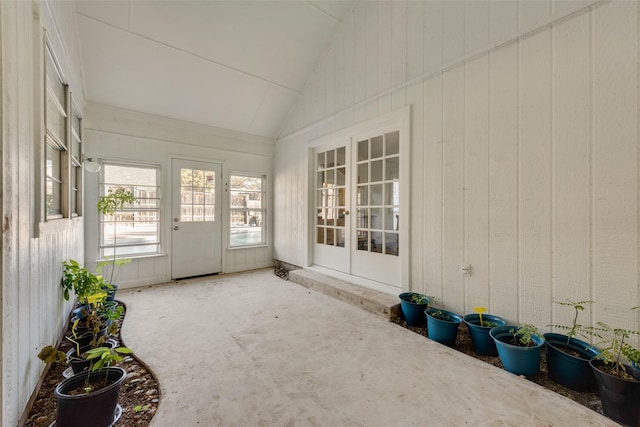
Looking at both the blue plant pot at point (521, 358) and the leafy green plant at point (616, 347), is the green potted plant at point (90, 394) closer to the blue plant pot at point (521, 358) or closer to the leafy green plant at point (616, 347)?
the blue plant pot at point (521, 358)

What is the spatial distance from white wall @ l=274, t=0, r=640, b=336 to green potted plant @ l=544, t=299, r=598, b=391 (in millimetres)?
106

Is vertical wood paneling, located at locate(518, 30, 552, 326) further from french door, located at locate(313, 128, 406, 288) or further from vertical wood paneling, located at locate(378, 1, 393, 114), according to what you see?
vertical wood paneling, located at locate(378, 1, 393, 114)

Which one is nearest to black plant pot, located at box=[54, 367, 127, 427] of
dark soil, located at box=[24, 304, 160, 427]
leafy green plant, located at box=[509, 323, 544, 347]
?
dark soil, located at box=[24, 304, 160, 427]

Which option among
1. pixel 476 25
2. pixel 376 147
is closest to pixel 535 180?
pixel 476 25

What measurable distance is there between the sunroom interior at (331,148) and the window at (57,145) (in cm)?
2

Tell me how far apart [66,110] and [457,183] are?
379cm

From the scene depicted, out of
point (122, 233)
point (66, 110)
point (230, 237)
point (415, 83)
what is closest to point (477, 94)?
point (415, 83)

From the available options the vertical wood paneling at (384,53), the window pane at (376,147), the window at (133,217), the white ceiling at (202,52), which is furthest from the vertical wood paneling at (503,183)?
the window at (133,217)

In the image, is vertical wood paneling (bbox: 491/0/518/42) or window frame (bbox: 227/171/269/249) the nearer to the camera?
vertical wood paneling (bbox: 491/0/518/42)

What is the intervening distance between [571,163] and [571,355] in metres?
1.36

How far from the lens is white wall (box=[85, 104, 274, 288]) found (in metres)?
3.75

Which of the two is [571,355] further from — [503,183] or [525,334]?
[503,183]

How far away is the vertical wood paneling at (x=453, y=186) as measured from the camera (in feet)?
8.63

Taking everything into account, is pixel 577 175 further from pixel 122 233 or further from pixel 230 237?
pixel 122 233
